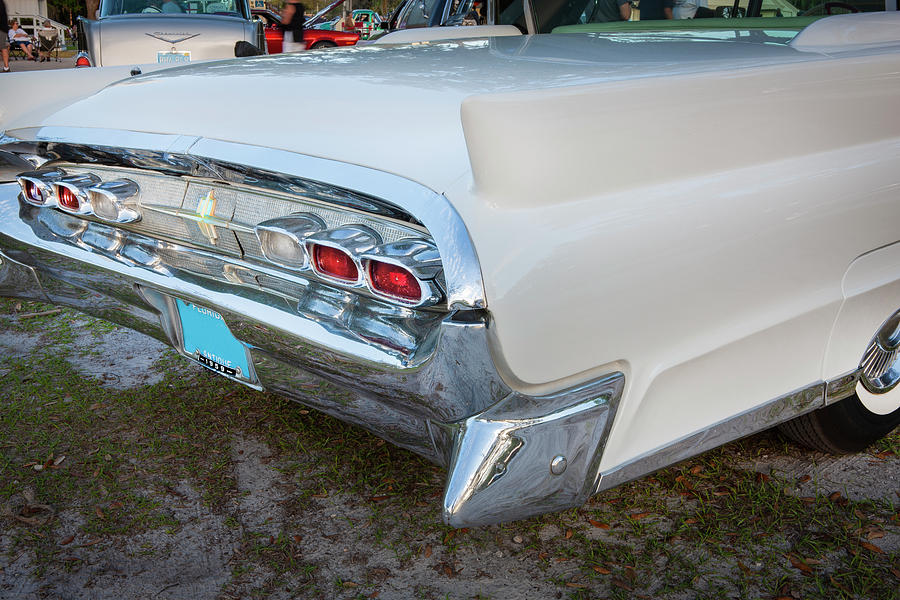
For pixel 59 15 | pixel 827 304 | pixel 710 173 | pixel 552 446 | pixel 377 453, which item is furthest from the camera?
pixel 59 15

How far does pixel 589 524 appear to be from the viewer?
2.29 metres

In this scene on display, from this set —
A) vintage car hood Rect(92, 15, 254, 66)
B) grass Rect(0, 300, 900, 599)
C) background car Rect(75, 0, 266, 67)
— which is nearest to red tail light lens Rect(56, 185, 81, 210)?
grass Rect(0, 300, 900, 599)

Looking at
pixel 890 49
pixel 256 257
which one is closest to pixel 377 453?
pixel 256 257

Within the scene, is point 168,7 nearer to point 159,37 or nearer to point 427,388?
point 159,37

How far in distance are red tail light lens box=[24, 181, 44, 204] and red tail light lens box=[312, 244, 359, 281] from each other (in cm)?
122

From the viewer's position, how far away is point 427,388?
1.58 metres

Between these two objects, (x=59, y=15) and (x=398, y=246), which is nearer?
(x=398, y=246)

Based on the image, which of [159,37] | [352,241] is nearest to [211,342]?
[352,241]

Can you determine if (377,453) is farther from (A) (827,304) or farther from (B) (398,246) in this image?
(A) (827,304)

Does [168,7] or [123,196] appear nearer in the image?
[123,196]

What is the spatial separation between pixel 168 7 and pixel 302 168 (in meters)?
7.29

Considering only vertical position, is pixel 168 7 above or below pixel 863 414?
above

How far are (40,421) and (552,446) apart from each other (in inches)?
83.7

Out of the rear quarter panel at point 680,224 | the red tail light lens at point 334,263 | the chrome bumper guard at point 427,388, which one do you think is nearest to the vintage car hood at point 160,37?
the chrome bumper guard at point 427,388
